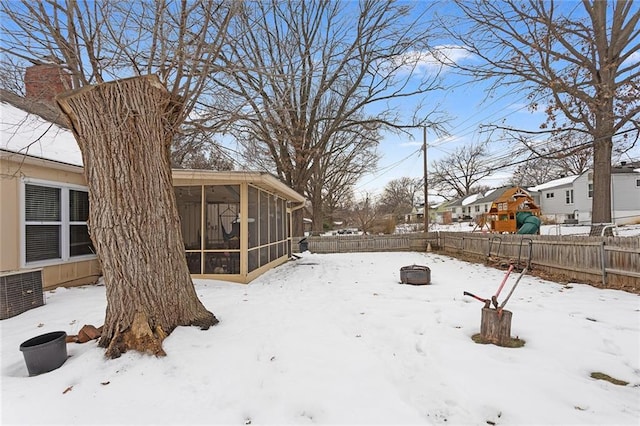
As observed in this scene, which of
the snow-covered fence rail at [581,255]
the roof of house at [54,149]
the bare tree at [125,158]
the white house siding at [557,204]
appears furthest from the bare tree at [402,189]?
the bare tree at [125,158]

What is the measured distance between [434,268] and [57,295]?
29.9 feet

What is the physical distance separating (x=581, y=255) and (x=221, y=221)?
8.24 metres

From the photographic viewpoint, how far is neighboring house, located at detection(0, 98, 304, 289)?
512 cm

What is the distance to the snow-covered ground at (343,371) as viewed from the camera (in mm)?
2232

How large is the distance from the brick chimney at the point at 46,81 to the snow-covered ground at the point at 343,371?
297 cm

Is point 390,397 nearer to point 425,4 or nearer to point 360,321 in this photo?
point 360,321

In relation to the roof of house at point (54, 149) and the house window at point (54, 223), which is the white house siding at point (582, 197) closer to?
the roof of house at point (54, 149)

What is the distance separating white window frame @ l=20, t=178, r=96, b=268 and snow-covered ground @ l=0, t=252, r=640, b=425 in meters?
1.22

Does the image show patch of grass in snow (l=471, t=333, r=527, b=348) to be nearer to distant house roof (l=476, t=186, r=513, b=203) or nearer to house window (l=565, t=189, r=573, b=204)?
house window (l=565, t=189, r=573, b=204)

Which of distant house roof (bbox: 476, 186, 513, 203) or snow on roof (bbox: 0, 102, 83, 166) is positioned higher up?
distant house roof (bbox: 476, 186, 513, 203)

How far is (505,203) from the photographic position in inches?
557

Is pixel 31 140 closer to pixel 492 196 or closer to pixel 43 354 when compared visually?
pixel 43 354

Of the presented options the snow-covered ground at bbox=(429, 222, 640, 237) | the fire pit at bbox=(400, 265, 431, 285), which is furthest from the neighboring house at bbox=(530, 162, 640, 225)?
the fire pit at bbox=(400, 265, 431, 285)

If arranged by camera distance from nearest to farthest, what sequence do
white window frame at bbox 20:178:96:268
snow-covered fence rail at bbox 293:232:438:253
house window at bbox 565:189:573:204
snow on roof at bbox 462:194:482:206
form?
white window frame at bbox 20:178:96:268, snow-covered fence rail at bbox 293:232:438:253, house window at bbox 565:189:573:204, snow on roof at bbox 462:194:482:206
